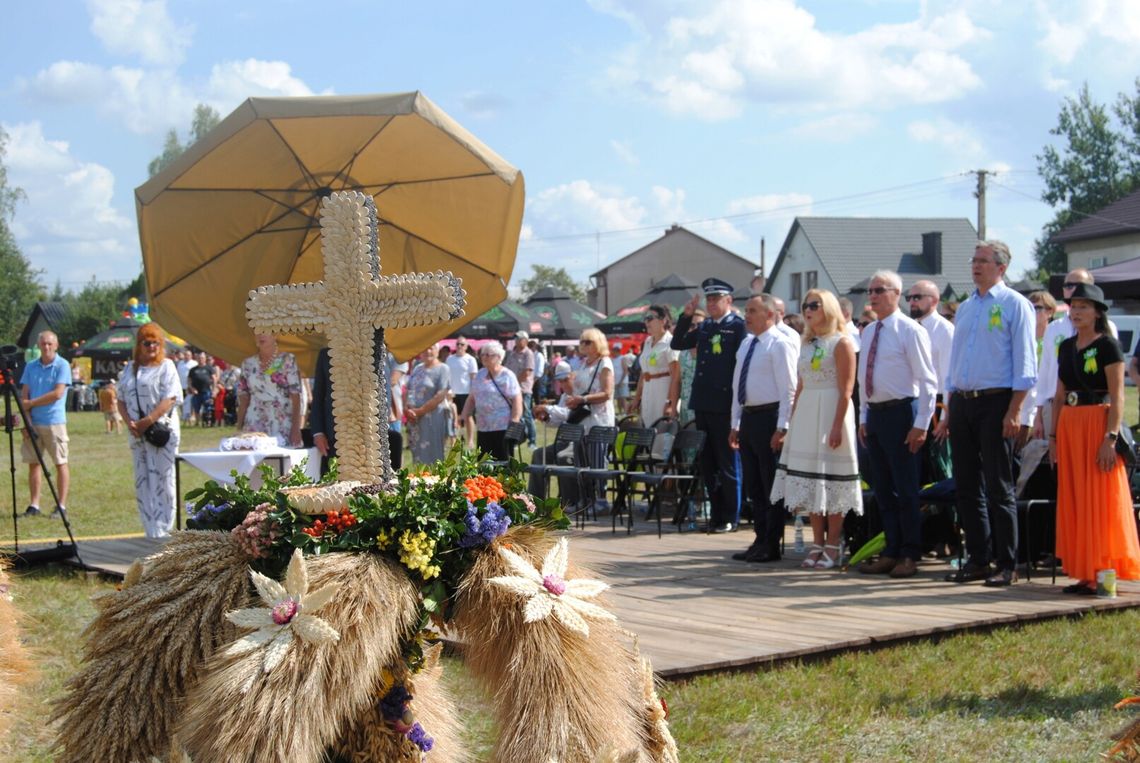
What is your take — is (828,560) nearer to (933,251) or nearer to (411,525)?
(411,525)

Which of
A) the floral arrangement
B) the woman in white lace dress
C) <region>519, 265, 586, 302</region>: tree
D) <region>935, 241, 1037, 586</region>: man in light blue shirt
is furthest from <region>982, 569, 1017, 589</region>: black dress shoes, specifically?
<region>519, 265, 586, 302</region>: tree

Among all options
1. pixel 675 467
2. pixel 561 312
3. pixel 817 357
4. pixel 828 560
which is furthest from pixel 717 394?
pixel 561 312

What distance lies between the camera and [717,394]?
10.6 metres

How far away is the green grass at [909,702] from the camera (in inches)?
189

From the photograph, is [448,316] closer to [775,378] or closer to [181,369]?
[775,378]

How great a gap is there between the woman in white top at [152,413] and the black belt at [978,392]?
20.3 feet

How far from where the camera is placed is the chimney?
174ft

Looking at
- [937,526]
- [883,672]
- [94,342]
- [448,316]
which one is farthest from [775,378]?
[94,342]

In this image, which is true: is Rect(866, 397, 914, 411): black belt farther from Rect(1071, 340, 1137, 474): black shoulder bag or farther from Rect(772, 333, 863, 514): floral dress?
Rect(1071, 340, 1137, 474): black shoulder bag

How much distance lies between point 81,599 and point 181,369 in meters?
24.3

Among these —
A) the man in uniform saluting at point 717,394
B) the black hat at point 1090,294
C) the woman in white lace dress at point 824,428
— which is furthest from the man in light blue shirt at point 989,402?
the man in uniform saluting at point 717,394

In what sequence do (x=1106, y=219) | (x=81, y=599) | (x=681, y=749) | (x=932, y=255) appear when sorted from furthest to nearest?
(x=932, y=255) → (x=1106, y=219) → (x=81, y=599) → (x=681, y=749)

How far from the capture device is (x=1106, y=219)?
36.9 meters

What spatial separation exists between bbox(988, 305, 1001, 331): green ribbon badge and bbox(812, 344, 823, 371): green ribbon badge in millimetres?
1265
